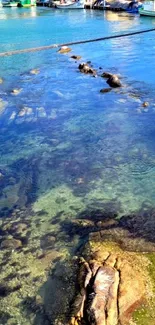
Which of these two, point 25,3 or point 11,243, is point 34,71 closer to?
point 11,243

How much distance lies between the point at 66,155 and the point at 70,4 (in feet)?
302

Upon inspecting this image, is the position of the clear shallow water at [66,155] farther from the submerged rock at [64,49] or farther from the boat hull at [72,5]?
the boat hull at [72,5]

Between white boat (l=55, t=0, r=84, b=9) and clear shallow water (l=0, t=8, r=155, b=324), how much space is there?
71.0 metres

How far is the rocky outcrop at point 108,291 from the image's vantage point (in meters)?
7.52

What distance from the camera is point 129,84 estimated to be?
25641 mm

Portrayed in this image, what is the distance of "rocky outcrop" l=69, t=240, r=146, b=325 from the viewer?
24.7 ft

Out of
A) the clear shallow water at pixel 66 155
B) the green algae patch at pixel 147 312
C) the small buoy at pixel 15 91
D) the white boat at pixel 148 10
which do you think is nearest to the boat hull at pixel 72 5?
the white boat at pixel 148 10

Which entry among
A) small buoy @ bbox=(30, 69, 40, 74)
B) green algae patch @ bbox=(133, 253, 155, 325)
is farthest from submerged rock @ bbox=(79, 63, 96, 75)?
green algae patch @ bbox=(133, 253, 155, 325)

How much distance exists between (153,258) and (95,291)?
2.16 metres

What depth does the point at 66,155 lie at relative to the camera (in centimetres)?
1623

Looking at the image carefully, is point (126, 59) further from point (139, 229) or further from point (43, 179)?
point (139, 229)

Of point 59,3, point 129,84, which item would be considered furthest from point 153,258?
point 59,3

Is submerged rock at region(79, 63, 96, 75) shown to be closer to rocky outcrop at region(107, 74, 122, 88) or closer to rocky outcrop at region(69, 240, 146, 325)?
rocky outcrop at region(107, 74, 122, 88)

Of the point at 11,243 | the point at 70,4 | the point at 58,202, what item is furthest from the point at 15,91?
the point at 70,4
